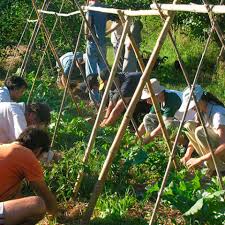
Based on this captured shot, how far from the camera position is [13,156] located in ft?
12.1

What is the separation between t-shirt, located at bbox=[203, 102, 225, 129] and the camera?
495 cm

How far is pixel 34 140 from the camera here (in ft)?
12.5

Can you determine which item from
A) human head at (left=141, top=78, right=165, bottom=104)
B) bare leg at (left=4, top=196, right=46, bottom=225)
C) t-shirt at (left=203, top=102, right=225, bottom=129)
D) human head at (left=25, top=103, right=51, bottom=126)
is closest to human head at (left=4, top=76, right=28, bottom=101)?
human head at (left=25, top=103, right=51, bottom=126)

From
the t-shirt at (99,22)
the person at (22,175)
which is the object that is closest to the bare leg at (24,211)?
the person at (22,175)

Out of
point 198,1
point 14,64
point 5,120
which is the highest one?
point 198,1

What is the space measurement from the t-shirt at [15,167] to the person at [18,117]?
892 millimetres

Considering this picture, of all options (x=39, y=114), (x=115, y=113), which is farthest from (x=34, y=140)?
(x=115, y=113)

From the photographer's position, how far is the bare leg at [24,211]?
12.0 feet

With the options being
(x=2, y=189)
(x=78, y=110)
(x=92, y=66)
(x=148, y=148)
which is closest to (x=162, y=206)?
(x=148, y=148)

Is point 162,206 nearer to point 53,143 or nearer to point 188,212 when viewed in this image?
point 188,212

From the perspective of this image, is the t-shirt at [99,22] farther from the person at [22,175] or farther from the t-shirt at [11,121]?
the person at [22,175]

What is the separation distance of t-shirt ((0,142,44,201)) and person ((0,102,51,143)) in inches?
35.1

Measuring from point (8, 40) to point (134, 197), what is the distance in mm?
8171

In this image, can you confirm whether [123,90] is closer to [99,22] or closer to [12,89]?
[12,89]
